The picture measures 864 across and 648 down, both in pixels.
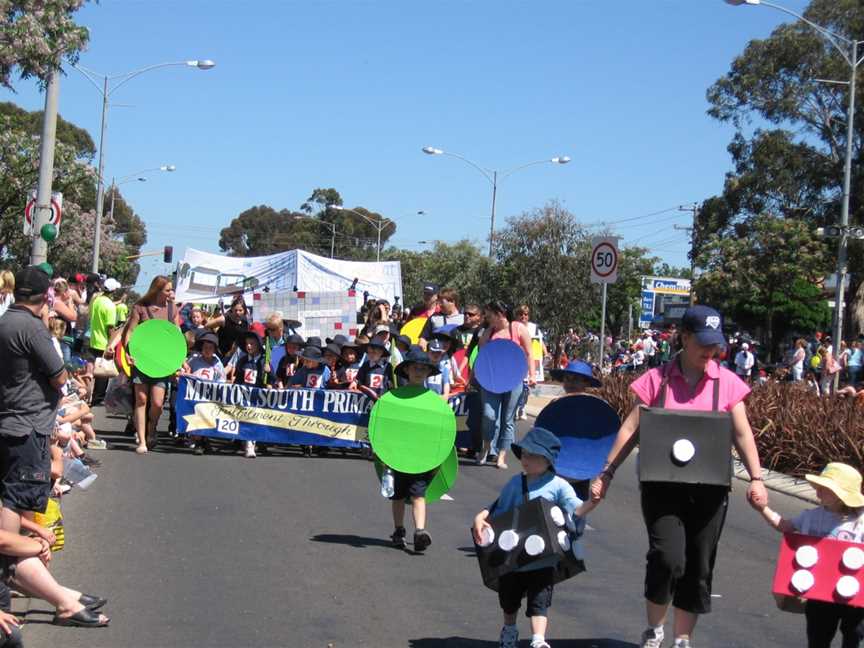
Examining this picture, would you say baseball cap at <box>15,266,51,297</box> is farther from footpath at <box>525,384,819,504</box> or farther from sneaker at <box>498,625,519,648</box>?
footpath at <box>525,384,819,504</box>

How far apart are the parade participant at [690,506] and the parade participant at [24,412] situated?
2854 millimetres

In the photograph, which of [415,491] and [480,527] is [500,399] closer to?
[415,491]

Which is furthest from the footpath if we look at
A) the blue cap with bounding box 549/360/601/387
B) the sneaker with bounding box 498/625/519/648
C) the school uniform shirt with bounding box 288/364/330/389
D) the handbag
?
the handbag

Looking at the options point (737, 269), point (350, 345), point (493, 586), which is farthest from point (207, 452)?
point (737, 269)

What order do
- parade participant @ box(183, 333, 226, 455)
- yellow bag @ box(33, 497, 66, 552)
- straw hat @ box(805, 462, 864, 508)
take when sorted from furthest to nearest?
parade participant @ box(183, 333, 226, 455) < yellow bag @ box(33, 497, 66, 552) < straw hat @ box(805, 462, 864, 508)

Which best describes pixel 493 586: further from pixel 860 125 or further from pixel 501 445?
pixel 860 125

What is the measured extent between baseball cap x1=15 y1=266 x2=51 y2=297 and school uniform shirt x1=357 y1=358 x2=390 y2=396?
6.97 m

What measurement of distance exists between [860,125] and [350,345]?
112ft

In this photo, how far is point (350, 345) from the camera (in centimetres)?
1431

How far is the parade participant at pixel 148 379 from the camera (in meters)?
13.2

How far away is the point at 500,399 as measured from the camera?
1317 centimetres

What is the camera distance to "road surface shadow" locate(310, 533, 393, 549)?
28.3 ft

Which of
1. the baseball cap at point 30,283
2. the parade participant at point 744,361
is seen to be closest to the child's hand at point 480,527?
the baseball cap at point 30,283

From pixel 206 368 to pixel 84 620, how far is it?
787 centimetres
